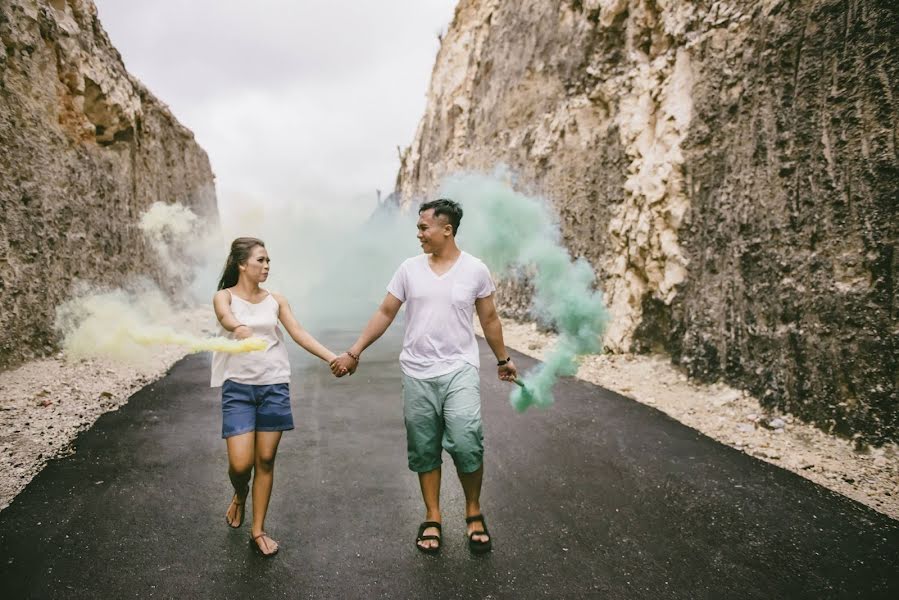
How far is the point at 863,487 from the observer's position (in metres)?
4.25

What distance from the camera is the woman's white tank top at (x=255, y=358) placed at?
330cm

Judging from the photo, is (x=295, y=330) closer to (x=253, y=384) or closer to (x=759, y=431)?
(x=253, y=384)

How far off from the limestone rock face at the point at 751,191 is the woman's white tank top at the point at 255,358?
18.5 feet

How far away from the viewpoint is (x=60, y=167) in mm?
10578

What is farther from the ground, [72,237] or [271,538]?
[72,237]

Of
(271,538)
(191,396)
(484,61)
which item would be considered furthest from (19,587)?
(484,61)

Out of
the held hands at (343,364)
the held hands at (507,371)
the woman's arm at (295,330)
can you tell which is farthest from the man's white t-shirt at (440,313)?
the woman's arm at (295,330)

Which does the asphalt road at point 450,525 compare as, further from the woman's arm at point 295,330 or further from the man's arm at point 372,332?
the woman's arm at point 295,330

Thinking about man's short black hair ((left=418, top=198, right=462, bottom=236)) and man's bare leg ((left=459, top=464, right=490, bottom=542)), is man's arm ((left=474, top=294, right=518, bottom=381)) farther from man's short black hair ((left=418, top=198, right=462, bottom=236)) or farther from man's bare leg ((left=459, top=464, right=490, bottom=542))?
man's bare leg ((left=459, top=464, right=490, bottom=542))

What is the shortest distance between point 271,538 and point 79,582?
41.7 inches

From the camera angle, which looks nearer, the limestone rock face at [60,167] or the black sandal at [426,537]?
the black sandal at [426,537]

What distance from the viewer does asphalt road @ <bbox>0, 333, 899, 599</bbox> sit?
2.91 meters

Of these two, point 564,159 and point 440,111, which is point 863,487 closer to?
point 564,159

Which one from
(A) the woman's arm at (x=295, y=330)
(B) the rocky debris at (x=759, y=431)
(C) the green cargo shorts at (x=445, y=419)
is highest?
(A) the woman's arm at (x=295, y=330)
